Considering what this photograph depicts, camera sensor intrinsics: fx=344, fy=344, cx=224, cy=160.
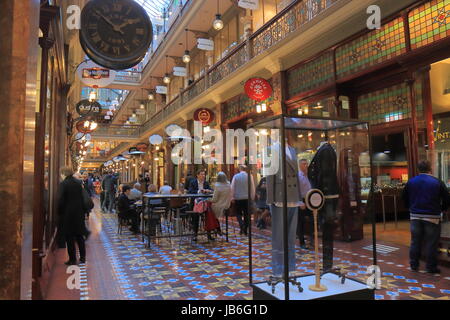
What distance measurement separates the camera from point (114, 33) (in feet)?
16.2

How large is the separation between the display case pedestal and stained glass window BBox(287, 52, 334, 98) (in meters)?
5.48

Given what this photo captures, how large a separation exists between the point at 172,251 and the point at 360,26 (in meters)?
6.07

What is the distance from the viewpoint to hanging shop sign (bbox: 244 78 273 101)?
9.20 meters

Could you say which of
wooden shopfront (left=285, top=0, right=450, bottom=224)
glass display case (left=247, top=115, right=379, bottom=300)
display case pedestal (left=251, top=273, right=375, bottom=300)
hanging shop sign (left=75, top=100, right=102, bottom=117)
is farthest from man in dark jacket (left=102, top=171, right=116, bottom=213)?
display case pedestal (left=251, top=273, right=375, bottom=300)

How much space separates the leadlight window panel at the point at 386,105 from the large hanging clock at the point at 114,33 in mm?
4361

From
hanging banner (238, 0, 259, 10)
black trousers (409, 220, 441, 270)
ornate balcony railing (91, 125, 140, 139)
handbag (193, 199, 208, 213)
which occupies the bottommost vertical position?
black trousers (409, 220, 441, 270)

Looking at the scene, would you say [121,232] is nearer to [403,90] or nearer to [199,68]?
[403,90]

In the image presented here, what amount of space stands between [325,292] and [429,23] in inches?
197

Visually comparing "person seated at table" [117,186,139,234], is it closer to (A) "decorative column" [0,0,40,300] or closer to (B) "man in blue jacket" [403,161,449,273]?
(B) "man in blue jacket" [403,161,449,273]

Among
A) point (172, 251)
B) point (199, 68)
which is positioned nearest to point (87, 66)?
point (172, 251)

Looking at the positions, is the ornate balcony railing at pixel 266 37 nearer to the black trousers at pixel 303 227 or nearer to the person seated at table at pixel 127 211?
the black trousers at pixel 303 227

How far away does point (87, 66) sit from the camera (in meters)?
8.19

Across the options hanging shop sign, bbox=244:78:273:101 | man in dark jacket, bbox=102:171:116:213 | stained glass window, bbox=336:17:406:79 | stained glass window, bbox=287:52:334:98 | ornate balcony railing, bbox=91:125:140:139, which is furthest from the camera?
ornate balcony railing, bbox=91:125:140:139

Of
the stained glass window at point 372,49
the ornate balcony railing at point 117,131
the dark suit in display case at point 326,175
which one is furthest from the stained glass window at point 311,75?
the ornate balcony railing at point 117,131
